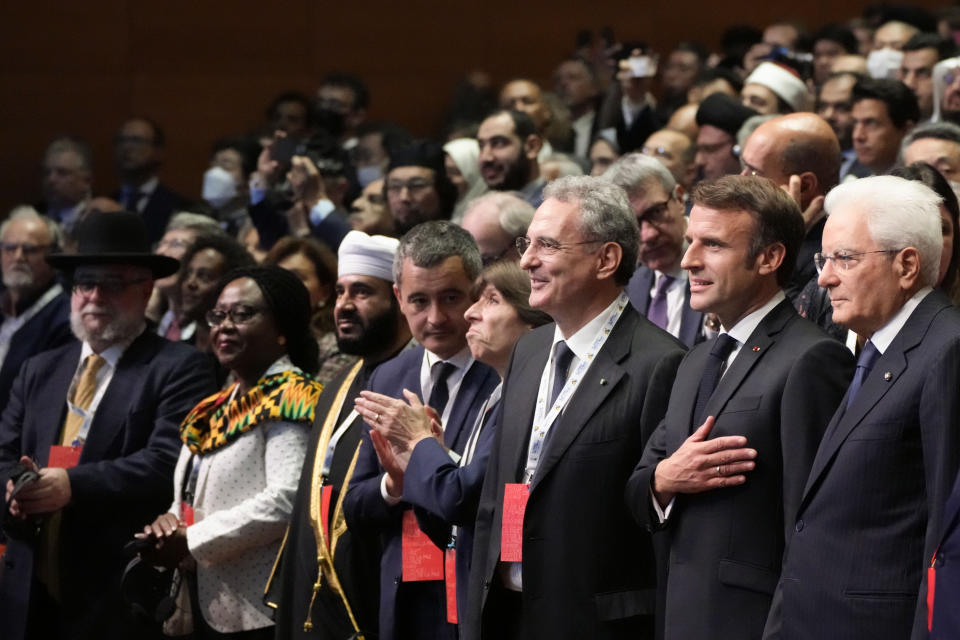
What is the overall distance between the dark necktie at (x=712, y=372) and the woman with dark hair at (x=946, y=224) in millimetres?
502

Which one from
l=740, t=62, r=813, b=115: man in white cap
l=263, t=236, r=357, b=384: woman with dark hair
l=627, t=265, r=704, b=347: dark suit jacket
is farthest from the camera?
l=740, t=62, r=813, b=115: man in white cap

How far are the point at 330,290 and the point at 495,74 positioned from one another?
5.61m

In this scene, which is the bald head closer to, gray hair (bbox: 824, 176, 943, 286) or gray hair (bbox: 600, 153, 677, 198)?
gray hair (bbox: 600, 153, 677, 198)

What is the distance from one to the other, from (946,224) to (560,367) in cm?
99

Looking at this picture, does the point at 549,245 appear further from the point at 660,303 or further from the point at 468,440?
the point at 660,303

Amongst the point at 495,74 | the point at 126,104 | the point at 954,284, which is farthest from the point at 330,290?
the point at 495,74

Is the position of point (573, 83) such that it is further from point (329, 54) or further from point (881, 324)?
point (881, 324)

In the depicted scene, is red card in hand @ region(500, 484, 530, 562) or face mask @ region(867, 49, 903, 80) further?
face mask @ region(867, 49, 903, 80)

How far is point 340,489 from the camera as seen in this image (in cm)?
440

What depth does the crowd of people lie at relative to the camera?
9.97 feet

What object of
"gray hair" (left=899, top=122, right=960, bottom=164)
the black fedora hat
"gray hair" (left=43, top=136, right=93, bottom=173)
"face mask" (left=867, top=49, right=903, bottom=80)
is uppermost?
"face mask" (left=867, top=49, right=903, bottom=80)

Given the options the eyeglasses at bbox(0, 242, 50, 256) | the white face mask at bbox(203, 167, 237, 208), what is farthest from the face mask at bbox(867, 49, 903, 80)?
the eyeglasses at bbox(0, 242, 50, 256)

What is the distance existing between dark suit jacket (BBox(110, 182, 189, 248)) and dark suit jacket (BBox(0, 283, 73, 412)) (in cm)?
155

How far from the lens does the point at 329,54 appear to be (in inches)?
413
